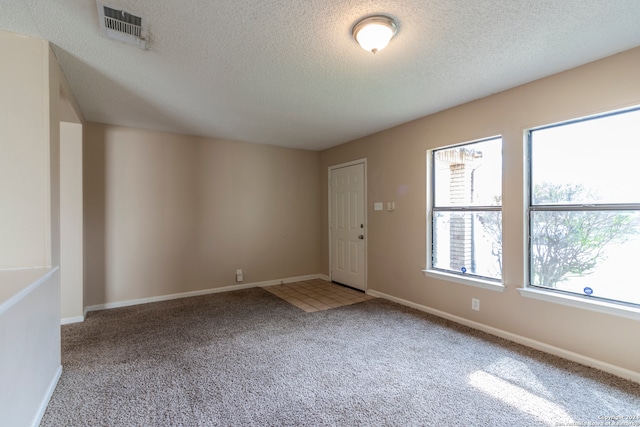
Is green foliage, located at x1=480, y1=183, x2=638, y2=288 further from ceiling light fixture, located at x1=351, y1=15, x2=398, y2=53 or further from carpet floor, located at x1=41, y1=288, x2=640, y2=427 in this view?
ceiling light fixture, located at x1=351, y1=15, x2=398, y2=53

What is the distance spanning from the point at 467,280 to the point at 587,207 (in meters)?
1.23

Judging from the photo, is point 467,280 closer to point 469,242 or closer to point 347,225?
point 469,242

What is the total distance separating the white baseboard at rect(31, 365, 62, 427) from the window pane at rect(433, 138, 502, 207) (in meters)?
3.82

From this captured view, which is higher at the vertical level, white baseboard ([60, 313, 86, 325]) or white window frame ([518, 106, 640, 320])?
white window frame ([518, 106, 640, 320])

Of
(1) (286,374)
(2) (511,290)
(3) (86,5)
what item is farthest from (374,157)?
(3) (86,5)

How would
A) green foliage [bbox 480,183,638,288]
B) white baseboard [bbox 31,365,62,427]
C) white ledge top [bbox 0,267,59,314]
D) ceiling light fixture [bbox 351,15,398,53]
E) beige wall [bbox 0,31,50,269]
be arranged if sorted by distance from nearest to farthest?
white ledge top [bbox 0,267,59,314], white baseboard [bbox 31,365,62,427], ceiling light fixture [bbox 351,15,398,53], beige wall [bbox 0,31,50,269], green foliage [bbox 480,183,638,288]

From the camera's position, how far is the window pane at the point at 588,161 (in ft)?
7.03

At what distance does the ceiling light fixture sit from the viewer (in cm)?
176

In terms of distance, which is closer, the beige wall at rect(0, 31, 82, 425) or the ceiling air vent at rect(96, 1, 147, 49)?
the ceiling air vent at rect(96, 1, 147, 49)

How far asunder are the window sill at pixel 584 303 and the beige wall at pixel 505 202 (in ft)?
0.16

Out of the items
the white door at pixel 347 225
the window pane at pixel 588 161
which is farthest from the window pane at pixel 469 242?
the white door at pixel 347 225

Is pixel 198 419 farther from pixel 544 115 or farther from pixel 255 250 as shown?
pixel 544 115

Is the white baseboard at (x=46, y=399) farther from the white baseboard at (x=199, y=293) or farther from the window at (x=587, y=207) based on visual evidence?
the window at (x=587, y=207)

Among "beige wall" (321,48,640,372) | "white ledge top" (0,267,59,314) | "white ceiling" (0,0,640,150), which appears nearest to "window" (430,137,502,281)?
"beige wall" (321,48,640,372)
